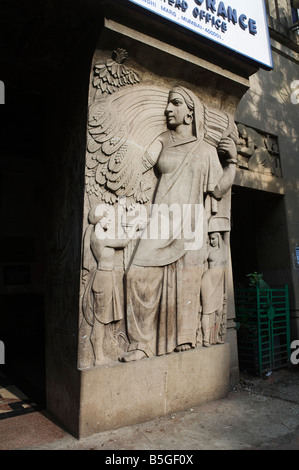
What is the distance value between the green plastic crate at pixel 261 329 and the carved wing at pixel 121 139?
10.3ft

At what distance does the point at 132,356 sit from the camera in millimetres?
3914

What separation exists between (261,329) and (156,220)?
3.14 m

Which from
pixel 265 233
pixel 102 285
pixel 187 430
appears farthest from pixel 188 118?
pixel 187 430

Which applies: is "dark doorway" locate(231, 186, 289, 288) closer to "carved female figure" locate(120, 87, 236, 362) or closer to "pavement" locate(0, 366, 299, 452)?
"carved female figure" locate(120, 87, 236, 362)

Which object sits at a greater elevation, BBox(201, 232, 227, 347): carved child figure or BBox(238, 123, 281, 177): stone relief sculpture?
BBox(238, 123, 281, 177): stone relief sculpture

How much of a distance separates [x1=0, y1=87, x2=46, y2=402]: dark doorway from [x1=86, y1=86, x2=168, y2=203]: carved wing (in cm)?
330

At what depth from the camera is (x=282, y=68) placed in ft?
24.4

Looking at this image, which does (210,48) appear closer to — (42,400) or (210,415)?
(210,415)

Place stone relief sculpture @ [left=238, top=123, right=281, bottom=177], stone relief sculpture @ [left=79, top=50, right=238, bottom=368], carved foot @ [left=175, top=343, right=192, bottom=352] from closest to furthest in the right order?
stone relief sculpture @ [left=79, top=50, right=238, bottom=368] → carved foot @ [left=175, top=343, right=192, bottom=352] → stone relief sculpture @ [left=238, top=123, right=281, bottom=177]

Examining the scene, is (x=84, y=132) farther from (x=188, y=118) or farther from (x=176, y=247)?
(x=176, y=247)

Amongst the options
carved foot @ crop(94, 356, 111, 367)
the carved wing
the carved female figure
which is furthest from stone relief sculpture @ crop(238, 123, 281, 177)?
carved foot @ crop(94, 356, 111, 367)

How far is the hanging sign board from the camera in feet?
13.1
